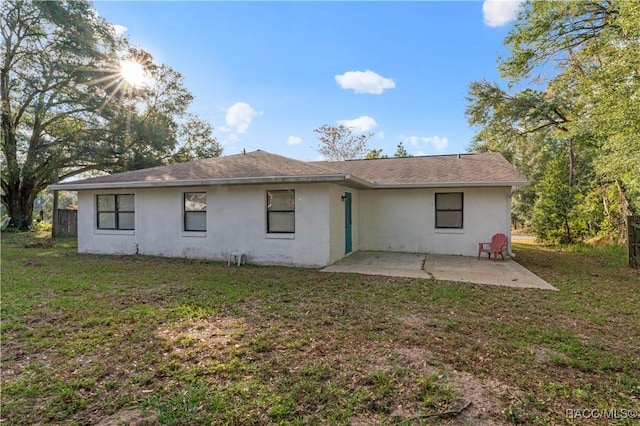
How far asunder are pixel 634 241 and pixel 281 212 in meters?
9.74

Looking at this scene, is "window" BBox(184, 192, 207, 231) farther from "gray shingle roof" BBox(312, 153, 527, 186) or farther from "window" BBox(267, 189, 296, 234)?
"gray shingle roof" BBox(312, 153, 527, 186)

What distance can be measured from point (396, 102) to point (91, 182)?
16493 mm

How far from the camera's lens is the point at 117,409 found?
2.67 m

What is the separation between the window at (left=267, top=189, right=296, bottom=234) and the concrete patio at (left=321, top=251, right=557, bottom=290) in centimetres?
165

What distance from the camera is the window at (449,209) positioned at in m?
10.7

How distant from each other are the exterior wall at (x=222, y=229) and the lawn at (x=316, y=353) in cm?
234

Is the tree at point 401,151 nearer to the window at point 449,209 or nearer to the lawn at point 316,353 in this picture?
the window at point 449,209

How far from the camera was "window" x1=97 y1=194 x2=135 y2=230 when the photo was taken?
1091 cm

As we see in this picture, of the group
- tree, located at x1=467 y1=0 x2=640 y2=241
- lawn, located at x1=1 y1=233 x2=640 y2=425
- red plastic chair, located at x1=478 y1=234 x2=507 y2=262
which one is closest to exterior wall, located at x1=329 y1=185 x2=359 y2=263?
lawn, located at x1=1 y1=233 x2=640 y2=425

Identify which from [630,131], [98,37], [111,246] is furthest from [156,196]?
[98,37]

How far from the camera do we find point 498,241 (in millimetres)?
9750

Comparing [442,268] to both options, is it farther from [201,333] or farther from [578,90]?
[578,90]

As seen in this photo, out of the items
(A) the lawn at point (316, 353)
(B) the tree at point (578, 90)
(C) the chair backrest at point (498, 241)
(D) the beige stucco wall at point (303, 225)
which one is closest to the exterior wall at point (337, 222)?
(D) the beige stucco wall at point (303, 225)

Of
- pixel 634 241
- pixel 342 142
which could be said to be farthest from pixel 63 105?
pixel 634 241
